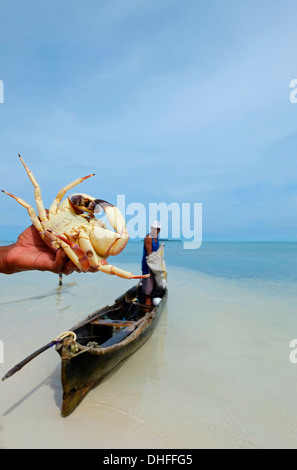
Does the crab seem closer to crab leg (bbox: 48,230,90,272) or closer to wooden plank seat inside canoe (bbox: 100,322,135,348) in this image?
crab leg (bbox: 48,230,90,272)

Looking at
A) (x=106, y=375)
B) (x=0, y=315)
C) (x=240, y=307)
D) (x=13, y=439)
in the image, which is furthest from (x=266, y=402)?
(x=0, y=315)

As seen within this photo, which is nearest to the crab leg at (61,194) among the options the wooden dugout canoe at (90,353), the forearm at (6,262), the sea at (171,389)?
the forearm at (6,262)

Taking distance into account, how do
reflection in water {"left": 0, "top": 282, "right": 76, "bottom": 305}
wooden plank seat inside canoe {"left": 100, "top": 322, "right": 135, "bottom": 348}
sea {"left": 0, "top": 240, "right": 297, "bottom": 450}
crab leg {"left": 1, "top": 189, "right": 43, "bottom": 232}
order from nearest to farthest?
crab leg {"left": 1, "top": 189, "right": 43, "bottom": 232} → sea {"left": 0, "top": 240, "right": 297, "bottom": 450} → wooden plank seat inside canoe {"left": 100, "top": 322, "right": 135, "bottom": 348} → reflection in water {"left": 0, "top": 282, "right": 76, "bottom": 305}

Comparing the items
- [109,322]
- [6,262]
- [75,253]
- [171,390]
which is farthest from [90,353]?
[75,253]

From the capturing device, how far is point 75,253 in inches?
50.9

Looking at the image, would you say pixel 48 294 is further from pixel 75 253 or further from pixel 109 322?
pixel 75 253

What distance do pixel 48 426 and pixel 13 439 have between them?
49 centimetres

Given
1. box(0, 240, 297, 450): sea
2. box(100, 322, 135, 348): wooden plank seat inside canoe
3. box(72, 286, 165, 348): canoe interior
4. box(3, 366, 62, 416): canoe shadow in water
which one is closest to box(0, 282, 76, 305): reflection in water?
box(0, 240, 297, 450): sea

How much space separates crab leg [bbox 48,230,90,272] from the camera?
1.27 m

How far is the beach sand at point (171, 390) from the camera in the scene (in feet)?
13.4

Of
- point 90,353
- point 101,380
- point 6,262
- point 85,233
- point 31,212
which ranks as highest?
point 31,212

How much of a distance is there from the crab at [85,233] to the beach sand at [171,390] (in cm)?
389

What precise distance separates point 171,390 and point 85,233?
205 inches
